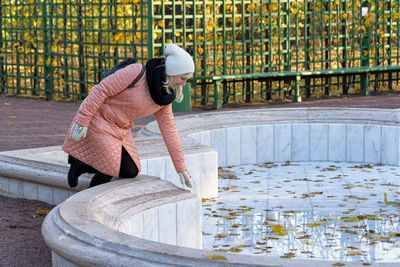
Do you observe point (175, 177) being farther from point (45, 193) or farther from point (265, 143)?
point (265, 143)

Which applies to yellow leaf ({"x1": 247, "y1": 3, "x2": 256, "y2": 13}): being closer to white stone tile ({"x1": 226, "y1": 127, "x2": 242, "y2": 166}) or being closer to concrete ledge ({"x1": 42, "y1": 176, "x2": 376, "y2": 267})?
white stone tile ({"x1": 226, "y1": 127, "x2": 242, "y2": 166})

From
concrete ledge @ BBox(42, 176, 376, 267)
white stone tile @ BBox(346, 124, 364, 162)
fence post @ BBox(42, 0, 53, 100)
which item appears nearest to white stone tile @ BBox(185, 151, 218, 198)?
concrete ledge @ BBox(42, 176, 376, 267)

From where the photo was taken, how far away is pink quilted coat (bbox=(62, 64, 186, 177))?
17.5 feet

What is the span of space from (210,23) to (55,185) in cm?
719

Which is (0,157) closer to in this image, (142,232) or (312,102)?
(142,232)

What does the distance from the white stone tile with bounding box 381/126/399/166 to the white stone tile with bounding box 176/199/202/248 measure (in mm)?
4209

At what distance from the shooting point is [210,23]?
13.0 meters

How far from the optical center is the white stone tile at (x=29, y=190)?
6.45 m

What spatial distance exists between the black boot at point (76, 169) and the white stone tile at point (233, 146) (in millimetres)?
3708

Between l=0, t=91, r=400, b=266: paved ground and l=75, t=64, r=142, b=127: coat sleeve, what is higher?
l=75, t=64, r=142, b=127: coat sleeve

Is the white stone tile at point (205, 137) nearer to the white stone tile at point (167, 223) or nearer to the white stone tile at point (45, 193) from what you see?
the white stone tile at point (45, 193)

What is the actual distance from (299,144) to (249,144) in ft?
2.14

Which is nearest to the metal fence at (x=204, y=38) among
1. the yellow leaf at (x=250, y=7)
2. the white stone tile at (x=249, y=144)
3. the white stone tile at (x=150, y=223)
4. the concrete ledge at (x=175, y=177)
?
the yellow leaf at (x=250, y=7)

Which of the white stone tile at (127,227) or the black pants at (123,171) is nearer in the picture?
the white stone tile at (127,227)
